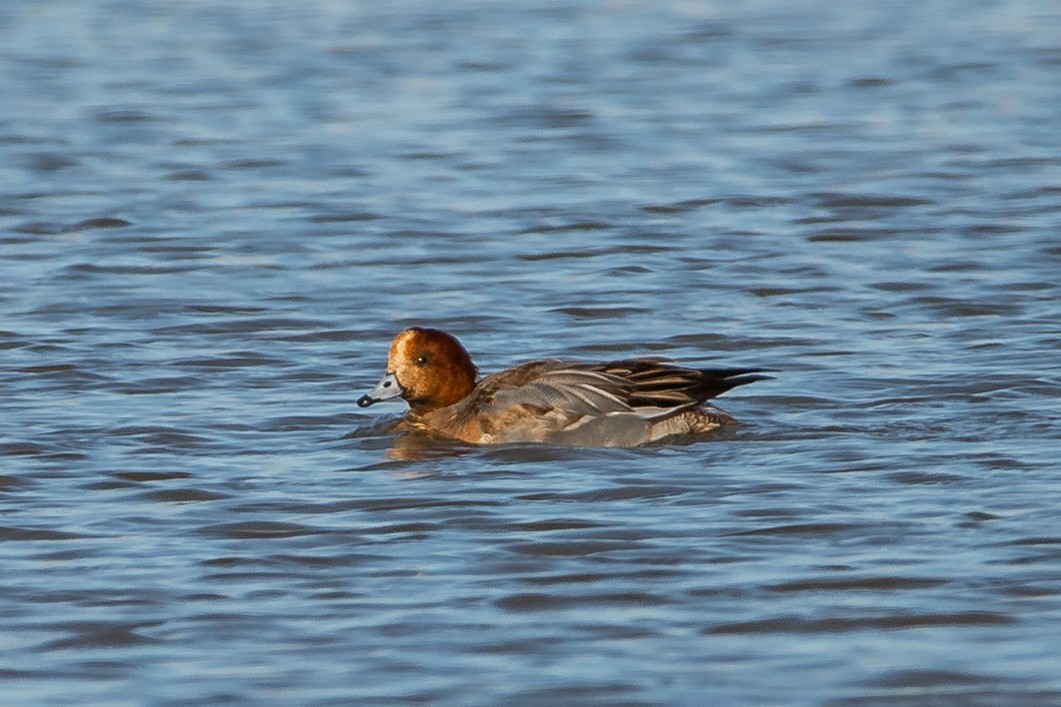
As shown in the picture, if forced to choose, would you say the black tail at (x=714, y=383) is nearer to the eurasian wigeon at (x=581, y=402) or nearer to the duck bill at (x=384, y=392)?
the eurasian wigeon at (x=581, y=402)

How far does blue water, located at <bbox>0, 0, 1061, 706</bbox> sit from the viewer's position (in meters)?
6.22

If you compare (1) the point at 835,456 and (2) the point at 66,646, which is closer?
(2) the point at 66,646

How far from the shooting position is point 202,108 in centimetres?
1834

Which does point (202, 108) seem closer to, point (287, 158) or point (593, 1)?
point (287, 158)

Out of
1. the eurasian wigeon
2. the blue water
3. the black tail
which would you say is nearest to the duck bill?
the eurasian wigeon

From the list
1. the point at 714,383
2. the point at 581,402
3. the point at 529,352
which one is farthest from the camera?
the point at 529,352

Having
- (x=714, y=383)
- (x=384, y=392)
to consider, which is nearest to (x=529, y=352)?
(x=384, y=392)

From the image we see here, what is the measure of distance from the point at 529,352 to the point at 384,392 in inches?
64.6

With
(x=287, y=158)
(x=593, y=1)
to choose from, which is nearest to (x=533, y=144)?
(x=287, y=158)

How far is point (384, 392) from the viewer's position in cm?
906

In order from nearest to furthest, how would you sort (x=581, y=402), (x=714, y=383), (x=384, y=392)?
(x=581, y=402), (x=714, y=383), (x=384, y=392)

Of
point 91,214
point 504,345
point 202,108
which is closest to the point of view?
point 504,345

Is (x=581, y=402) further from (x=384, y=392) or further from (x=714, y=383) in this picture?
(x=384, y=392)

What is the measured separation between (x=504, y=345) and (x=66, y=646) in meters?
4.68
